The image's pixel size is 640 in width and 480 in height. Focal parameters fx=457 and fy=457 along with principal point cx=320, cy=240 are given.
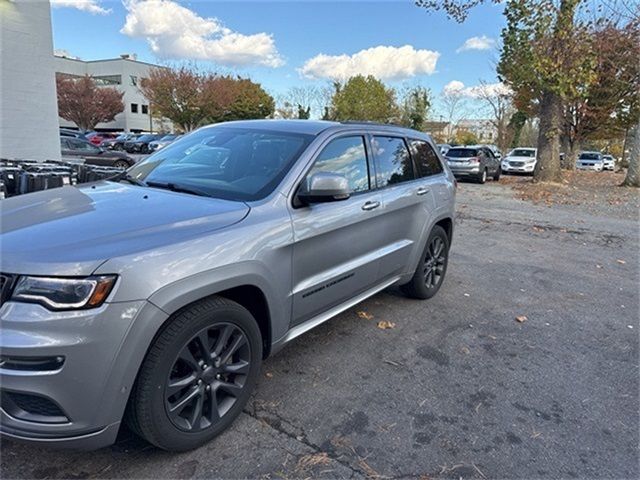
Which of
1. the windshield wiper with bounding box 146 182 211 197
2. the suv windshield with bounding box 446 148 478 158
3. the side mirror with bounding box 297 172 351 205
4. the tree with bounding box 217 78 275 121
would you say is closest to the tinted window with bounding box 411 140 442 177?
the side mirror with bounding box 297 172 351 205

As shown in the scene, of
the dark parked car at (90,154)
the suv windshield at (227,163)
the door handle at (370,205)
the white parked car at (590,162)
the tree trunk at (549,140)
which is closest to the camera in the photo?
the suv windshield at (227,163)

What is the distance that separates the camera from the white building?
9078 mm

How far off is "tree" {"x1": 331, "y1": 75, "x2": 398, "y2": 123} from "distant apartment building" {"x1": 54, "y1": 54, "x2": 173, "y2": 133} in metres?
29.7

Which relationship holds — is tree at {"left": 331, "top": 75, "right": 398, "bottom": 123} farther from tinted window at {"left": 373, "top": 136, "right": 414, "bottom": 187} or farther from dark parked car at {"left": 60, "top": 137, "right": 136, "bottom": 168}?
tinted window at {"left": 373, "top": 136, "right": 414, "bottom": 187}

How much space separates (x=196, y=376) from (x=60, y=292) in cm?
80

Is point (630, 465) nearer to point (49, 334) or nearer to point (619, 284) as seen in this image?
point (49, 334)

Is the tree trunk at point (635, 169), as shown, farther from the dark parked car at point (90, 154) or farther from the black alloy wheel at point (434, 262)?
the dark parked car at point (90, 154)

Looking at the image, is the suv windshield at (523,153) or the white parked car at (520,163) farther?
the suv windshield at (523,153)

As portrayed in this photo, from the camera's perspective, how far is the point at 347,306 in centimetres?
350

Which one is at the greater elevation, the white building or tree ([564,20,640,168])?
tree ([564,20,640,168])

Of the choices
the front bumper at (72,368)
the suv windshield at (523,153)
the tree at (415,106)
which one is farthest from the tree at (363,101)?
the front bumper at (72,368)

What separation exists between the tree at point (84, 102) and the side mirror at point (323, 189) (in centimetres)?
5850

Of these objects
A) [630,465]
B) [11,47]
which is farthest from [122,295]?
[11,47]

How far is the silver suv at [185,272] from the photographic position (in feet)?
6.21
